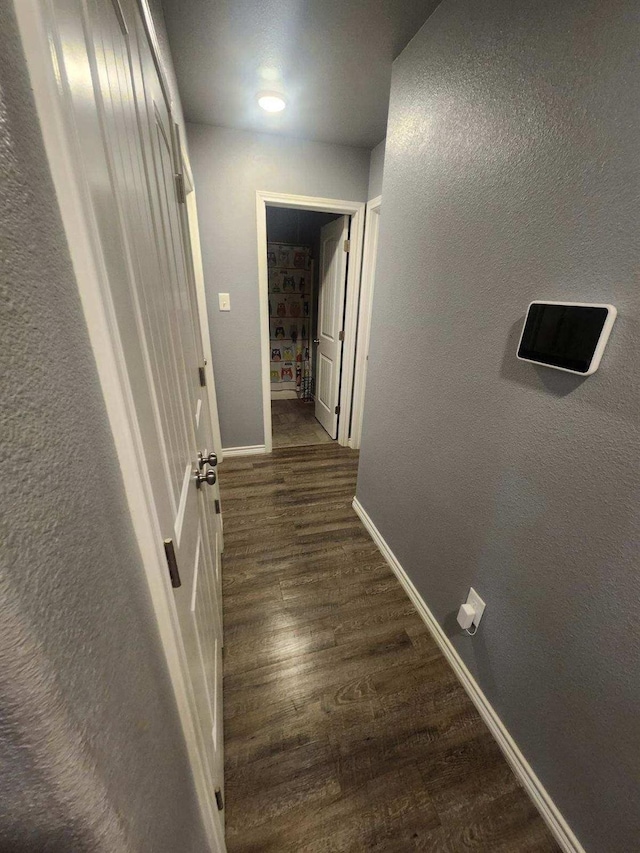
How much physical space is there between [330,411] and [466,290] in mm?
2205

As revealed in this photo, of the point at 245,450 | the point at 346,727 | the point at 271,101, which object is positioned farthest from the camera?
the point at 245,450

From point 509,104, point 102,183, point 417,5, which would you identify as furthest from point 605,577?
point 417,5

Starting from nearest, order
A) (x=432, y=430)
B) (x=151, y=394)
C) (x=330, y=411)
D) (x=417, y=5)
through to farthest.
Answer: (x=151, y=394) → (x=417, y=5) → (x=432, y=430) → (x=330, y=411)

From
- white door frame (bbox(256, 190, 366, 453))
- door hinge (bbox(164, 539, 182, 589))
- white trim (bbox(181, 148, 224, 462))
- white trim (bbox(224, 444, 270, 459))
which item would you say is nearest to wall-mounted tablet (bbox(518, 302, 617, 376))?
door hinge (bbox(164, 539, 182, 589))

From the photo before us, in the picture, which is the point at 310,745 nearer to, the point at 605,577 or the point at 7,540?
the point at 605,577

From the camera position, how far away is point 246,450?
9.72ft

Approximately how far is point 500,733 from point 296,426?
9.31ft

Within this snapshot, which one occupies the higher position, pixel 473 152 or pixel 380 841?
pixel 473 152

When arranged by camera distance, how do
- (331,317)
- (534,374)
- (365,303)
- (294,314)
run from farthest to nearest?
(294,314) → (331,317) → (365,303) → (534,374)

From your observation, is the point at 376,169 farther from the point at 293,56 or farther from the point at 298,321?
the point at 298,321

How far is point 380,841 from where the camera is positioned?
0.93 metres

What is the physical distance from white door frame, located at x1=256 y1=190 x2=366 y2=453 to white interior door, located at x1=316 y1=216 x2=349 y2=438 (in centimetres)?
8

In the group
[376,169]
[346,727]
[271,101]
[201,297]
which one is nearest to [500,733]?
[346,727]

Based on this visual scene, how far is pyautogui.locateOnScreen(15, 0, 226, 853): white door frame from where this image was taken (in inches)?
9.8
